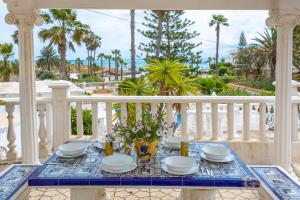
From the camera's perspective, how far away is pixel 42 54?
1702 cm

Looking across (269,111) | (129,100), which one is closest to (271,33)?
(269,111)

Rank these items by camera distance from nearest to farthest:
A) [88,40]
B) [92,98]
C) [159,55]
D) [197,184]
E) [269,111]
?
[197,184] → [92,98] → [269,111] → [159,55] → [88,40]

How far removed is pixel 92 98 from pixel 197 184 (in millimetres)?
2071

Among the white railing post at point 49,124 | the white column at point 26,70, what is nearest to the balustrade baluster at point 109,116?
the white railing post at point 49,124

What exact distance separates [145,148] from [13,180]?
94cm

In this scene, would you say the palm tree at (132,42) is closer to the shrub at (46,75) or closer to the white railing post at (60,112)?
the white railing post at (60,112)

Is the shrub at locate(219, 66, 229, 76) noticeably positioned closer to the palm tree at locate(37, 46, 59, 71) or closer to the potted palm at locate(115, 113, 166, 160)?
the palm tree at locate(37, 46, 59, 71)

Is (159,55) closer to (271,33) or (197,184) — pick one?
(271,33)

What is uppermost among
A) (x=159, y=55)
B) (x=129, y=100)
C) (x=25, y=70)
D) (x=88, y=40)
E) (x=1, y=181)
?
(x=88, y=40)

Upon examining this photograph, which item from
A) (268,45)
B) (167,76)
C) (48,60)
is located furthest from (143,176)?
(48,60)

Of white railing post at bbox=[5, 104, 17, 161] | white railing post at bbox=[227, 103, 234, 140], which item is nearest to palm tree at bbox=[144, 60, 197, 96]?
white railing post at bbox=[227, 103, 234, 140]

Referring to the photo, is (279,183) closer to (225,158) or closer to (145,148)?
(225,158)

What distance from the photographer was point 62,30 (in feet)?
43.8

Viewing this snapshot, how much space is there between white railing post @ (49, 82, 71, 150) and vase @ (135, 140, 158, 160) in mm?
1784
